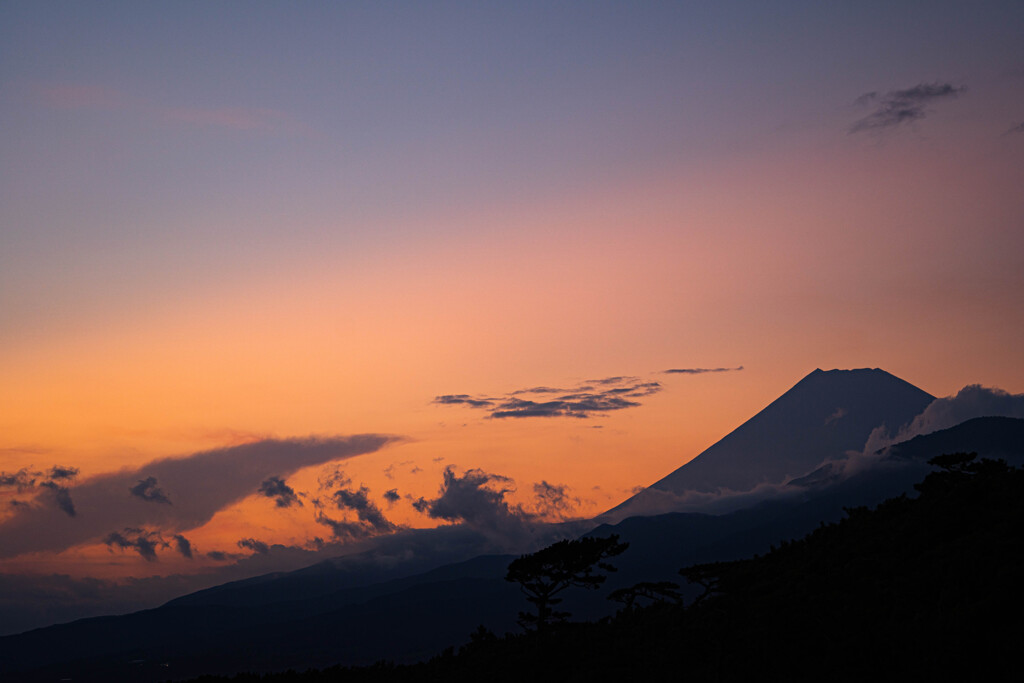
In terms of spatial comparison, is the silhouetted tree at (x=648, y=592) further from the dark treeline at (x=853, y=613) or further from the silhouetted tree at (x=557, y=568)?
the silhouetted tree at (x=557, y=568)

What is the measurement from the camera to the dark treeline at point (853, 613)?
98.5ft

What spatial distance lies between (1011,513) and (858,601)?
8256mm

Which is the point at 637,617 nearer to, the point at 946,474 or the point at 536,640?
the point at 536,640

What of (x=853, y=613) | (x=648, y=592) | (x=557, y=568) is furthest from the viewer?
(x=557, y=568)

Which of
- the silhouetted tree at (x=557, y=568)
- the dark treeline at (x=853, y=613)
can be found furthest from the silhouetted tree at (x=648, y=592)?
the silhouetted tree at (x=557, y=568)

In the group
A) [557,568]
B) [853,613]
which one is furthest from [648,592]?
[853,613]

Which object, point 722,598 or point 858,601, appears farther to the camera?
point 722,598

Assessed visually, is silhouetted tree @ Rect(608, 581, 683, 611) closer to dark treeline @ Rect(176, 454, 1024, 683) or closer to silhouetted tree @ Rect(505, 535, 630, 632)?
dark treeline @ Rect(176, 454, 1024, 683)

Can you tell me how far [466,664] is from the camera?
169ft

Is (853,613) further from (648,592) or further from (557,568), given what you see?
(557,568)

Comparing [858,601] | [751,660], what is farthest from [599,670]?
[858,601]

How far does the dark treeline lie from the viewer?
30016mm

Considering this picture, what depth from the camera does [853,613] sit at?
3362cm

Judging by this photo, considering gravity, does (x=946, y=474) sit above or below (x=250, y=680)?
above
